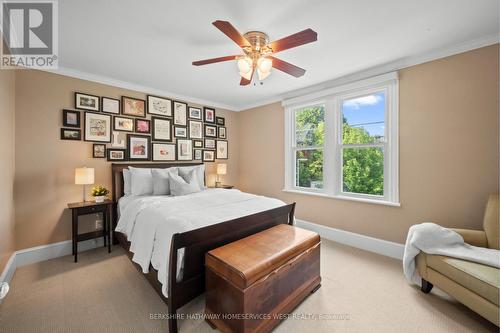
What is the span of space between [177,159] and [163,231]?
2327 mm

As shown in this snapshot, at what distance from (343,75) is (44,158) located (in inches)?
168

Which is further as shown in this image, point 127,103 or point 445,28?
point 127,103

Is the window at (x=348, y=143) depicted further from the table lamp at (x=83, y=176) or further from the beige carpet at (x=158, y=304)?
the table lamp at (x=83, y=176)

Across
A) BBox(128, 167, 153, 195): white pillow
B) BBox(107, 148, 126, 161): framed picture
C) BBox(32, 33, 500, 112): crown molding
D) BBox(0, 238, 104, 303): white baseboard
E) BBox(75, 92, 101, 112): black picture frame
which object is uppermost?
BBox(32, 33, 500, 112): crown molding

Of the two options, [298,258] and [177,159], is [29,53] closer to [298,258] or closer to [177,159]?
[177,159]

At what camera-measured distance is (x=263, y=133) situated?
4414mm

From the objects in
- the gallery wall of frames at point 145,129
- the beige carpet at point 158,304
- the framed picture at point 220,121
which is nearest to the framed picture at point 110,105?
the gallery wall of frames at point 145,129

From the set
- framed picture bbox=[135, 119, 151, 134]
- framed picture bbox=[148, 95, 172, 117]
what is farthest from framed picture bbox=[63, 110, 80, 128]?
framed picture bbox=[148, 95, 172, 117]

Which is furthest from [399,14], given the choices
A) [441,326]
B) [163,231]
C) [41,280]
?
[41,280]

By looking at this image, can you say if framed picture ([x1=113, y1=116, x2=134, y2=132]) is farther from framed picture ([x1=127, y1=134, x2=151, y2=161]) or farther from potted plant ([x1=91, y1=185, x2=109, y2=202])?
potted plant ([x1=91, y1=185, x2=109, y2=202])

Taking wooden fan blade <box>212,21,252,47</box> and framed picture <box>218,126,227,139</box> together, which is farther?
framed picture <box>218,126,227,139</box>

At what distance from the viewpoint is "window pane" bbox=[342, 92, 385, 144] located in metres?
2.96

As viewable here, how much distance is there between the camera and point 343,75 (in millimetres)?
3066

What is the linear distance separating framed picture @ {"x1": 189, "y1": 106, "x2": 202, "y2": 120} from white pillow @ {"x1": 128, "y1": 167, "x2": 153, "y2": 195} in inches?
59.2
